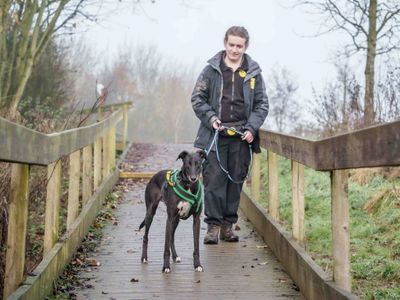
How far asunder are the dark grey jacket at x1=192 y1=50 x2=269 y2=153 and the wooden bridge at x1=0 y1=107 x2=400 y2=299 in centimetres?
31

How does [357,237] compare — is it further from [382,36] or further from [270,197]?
[382,36]

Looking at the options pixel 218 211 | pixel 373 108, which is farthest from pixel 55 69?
pixel 218 211

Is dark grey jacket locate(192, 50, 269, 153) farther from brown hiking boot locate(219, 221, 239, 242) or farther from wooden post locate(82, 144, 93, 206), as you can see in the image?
wooden post locate(82, 144, 93, 206)

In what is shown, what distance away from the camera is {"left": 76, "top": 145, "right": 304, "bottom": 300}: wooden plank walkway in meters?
4.79

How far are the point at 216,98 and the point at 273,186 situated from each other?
1068 mm

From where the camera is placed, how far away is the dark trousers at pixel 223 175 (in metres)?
6.45

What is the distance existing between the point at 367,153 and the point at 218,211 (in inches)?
141

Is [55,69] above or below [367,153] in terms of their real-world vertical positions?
above

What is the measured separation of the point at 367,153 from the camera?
10.0ft

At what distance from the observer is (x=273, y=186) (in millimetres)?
6418

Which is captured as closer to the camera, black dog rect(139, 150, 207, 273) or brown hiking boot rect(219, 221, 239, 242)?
black dog rect(139, 150, 207, 273)

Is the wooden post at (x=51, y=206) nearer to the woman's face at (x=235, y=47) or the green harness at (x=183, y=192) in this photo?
the green harness at (x=183, y=192)

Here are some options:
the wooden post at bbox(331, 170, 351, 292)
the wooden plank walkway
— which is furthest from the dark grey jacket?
the wooden post at bbox(331, 170, 351, 292)

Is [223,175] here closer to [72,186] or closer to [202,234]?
[202,234]
